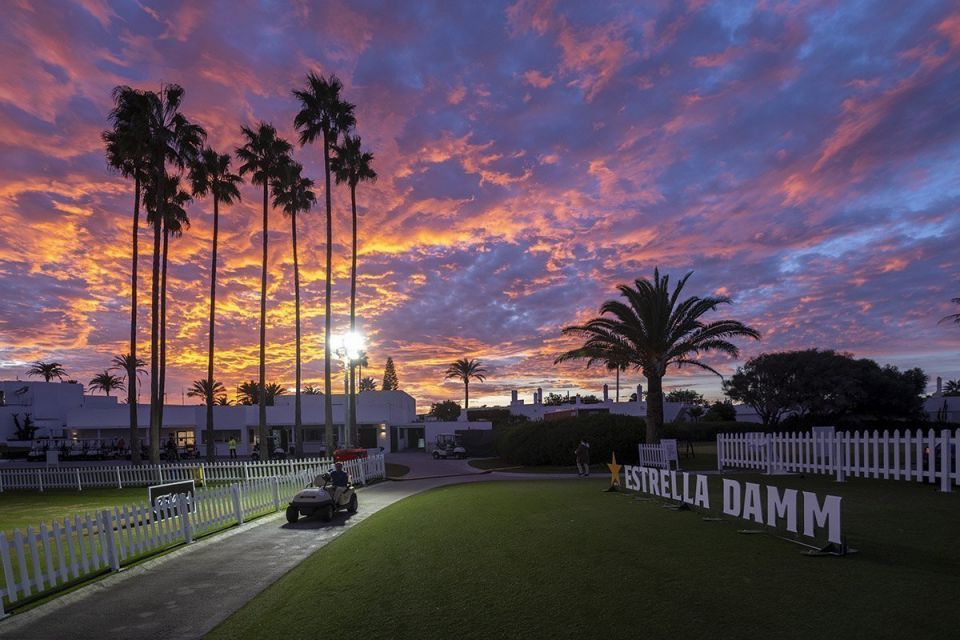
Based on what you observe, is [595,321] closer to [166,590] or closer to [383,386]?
[166,590]

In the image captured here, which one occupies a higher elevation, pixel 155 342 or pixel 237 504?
pixel 155 342

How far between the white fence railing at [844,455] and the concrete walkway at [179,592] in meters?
13.8

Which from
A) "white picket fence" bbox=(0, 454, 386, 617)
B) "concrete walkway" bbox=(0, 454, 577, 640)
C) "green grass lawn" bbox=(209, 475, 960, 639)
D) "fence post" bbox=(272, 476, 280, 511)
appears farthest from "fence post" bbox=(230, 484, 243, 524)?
"green grass lawn" bbox=(209, 475, 960, 639)

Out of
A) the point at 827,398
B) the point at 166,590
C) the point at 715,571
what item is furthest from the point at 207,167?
the point at 827,398

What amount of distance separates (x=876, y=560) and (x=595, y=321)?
2407 centimetres

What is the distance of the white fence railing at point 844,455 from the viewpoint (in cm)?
1513

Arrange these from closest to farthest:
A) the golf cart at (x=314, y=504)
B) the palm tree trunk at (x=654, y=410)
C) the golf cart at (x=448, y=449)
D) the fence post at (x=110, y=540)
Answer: the fence post at (x=110, y=540) < the golf cart at (x=314, y=504) < the palm tree trunk at (x=654, y=410) < the golf cart at (x=448, y=449)

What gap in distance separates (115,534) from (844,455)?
18720 mm

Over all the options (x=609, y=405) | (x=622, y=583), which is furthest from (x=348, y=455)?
(x=609, y=405)

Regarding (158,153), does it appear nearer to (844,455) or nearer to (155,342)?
(155,342)

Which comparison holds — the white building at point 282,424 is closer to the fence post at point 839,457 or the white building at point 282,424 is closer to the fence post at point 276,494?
the fence post at point 276,494

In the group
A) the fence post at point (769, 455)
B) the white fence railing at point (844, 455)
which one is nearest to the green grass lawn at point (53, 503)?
the fence post at point (769, 455)

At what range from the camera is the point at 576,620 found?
21.1ft

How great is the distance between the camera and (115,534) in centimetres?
1236
